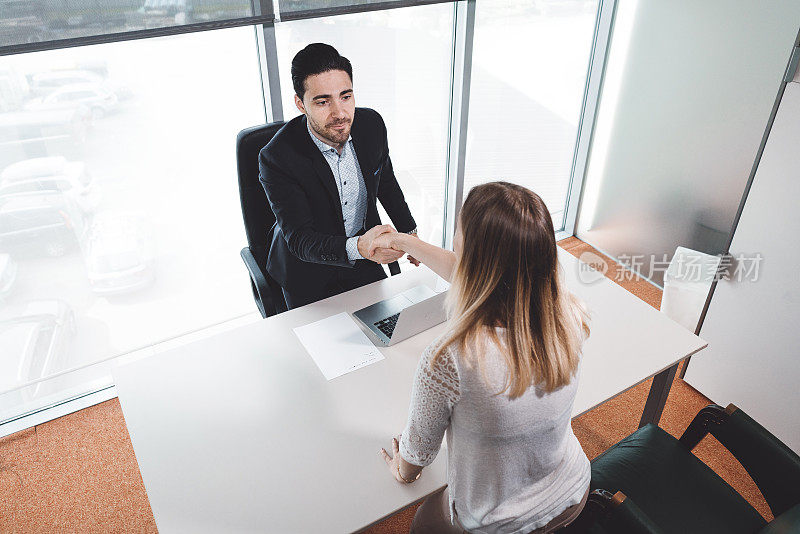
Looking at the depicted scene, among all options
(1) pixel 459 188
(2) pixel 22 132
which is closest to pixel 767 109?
(1) pixel 459 188

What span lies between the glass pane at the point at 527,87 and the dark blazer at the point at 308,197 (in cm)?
127

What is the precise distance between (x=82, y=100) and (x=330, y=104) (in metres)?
1.13

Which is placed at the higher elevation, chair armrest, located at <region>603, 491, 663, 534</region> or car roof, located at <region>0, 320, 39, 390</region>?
chair armrest, located at <region>603, 491, 663, 534</region>

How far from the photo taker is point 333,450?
155cm

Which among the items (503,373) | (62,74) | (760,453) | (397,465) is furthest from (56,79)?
(760,453)

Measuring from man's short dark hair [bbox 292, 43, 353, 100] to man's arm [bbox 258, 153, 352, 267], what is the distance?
333mm

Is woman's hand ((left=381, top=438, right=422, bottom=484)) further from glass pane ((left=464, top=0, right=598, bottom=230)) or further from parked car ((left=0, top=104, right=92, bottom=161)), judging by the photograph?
glass pane ((left=464, top=0, right=598, bottom=230))

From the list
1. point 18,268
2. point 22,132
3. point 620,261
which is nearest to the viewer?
point 22,132

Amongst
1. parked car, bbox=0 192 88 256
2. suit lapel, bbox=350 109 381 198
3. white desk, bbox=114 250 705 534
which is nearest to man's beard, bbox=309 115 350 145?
suit lapel, bbox=350 109 381 198

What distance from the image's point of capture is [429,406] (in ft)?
4.10

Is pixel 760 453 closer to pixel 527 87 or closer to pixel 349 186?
pixel 349 186

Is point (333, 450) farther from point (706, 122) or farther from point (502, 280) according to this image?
point (706, 122)

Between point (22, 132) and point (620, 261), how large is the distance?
3.52 meters

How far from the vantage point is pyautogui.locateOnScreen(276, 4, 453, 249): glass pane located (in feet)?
8.93
